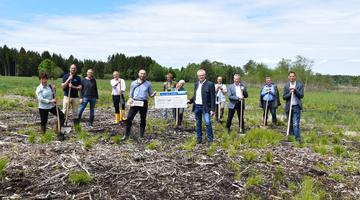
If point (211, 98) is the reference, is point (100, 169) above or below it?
below

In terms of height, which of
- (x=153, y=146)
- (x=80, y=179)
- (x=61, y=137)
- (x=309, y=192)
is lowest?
(x=309, y=192)

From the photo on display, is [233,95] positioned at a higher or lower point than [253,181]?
higher

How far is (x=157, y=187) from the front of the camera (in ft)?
21.5

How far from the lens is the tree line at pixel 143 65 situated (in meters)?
74.3

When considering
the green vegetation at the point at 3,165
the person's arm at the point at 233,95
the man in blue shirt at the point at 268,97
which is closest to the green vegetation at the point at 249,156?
the person's arm at the point at 233,95

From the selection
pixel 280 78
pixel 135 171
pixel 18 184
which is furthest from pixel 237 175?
pixel 280 78

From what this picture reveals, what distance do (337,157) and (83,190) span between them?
20.5ft

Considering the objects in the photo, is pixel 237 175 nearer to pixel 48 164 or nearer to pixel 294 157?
pixel 294 157

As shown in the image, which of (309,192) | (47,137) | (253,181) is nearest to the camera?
(309,192)

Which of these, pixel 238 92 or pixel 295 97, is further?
pixel 238 92

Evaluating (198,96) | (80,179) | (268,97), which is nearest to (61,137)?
(80,179)

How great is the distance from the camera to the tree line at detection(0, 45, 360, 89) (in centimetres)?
7427

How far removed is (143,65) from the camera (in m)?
104

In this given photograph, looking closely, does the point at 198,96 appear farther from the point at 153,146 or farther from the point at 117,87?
the point at 117,87
